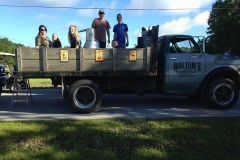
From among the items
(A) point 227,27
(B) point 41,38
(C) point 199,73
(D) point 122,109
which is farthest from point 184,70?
(A) point 227,27

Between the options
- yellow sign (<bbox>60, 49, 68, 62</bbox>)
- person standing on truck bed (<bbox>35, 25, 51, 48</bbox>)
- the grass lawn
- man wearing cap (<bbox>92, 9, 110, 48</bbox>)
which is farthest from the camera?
man wearing cap (<bbox>92, 9, 110, 48</bbox>)

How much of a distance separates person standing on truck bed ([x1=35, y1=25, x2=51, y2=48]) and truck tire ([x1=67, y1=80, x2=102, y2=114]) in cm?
141

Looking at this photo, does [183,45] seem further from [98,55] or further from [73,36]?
[73,36]

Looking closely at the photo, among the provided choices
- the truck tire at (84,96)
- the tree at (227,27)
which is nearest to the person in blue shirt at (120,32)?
the truck tire at (84,96)

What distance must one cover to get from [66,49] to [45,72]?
2.49 feet

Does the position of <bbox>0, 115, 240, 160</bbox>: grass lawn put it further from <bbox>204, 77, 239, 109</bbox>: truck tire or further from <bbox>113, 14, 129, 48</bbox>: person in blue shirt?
<bbox>113, 14, 129, 48</bbox>: person in blue shirt

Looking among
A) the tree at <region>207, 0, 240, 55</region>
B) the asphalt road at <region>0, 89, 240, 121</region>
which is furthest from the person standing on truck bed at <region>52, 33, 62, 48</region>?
the tree at <region>207, 0, 240, 55</region>

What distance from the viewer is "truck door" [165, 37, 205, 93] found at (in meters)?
6.53

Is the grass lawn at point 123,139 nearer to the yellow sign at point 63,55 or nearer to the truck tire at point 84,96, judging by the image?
the truck tire at point 84,96

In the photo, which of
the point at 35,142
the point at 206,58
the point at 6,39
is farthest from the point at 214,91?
the point at 6,39

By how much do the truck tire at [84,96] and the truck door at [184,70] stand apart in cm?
192

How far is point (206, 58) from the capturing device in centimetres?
661

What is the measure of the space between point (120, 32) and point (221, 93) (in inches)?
139

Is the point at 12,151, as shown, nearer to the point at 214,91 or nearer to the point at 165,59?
the point at 165,59
